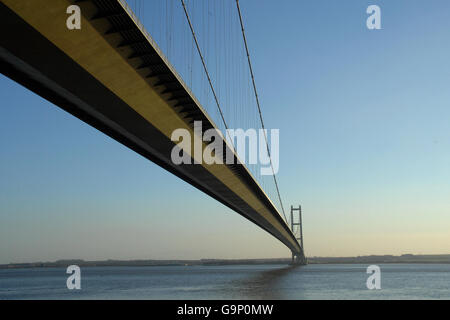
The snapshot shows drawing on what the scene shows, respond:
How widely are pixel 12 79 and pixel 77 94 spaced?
6.27ft

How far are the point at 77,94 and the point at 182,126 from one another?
5545mm

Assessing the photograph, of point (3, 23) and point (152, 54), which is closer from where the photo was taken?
point (3, 23)

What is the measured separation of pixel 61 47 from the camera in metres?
10.1

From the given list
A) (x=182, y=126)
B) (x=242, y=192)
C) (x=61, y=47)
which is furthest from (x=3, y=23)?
(x=242, y=192)

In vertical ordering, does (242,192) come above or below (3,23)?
below

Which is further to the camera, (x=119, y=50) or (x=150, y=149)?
(x=150, y=149)

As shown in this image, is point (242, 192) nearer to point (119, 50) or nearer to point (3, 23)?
point (119, 50)
